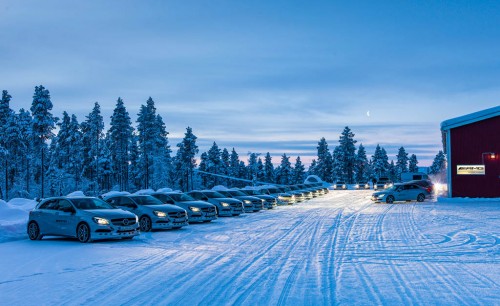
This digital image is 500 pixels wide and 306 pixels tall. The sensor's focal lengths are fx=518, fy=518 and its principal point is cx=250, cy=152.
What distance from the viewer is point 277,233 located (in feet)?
59.3

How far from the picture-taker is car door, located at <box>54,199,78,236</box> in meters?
16.5

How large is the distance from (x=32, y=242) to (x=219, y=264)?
8.30 metres

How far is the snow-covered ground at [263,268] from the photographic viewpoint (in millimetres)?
8023

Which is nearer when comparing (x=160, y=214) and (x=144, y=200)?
(x=160, y=214)

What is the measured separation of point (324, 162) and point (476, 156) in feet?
298

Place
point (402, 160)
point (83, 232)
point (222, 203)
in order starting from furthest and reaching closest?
point (402, 160) < point (222, 203) < point (83, 232)

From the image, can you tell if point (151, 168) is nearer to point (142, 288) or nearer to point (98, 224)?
point (98, 224)

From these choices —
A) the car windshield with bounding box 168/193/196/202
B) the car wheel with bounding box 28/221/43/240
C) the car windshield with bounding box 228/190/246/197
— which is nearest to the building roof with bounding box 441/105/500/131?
the car windshield with bounding box 228/190/246/197

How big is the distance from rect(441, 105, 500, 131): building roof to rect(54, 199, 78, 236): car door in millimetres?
30734

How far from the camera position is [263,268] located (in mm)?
10727

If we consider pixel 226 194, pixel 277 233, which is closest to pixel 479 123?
pixel 226 194

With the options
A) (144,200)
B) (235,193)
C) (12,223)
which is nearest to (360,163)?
(235,193)

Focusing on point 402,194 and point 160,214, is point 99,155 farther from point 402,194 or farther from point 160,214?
point 160,214

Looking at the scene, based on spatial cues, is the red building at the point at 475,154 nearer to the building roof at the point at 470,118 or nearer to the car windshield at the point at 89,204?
the building roof at the point at 470,118
